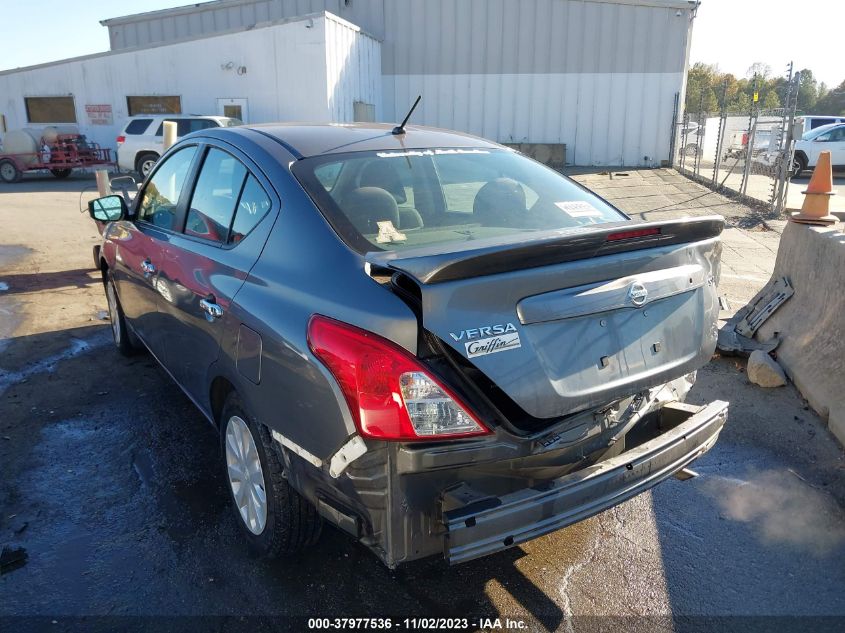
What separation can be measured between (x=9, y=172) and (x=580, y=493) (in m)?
22.4

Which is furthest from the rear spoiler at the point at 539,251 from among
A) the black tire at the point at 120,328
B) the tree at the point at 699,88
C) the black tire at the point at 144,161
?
the tree at the point at 699,88

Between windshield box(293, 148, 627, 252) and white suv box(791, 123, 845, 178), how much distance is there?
771 inches

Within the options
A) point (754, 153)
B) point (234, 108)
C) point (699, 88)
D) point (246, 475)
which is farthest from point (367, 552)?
point (699, 88)

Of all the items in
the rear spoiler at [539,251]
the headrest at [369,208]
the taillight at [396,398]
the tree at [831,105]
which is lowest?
the taillight at [396,398]

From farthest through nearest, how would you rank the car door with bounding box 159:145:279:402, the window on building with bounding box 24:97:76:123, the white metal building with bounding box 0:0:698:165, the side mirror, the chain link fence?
the window on building with bounding box 24:97:76:123, the white metal building with bounding box 0:0:698:165, the chain link fence, the side mirror, the car door with bounding box 159:145:279:402

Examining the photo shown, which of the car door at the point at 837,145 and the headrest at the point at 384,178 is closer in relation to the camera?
the headrest at the point at 384,178

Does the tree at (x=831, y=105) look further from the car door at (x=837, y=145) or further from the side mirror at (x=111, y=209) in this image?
the side mirror at (x=111, y=209)

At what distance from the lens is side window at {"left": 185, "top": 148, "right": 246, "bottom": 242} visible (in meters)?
3.10

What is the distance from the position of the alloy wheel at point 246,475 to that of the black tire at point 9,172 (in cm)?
2062

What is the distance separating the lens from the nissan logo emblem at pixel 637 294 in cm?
241

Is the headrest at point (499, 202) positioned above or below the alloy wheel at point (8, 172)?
above

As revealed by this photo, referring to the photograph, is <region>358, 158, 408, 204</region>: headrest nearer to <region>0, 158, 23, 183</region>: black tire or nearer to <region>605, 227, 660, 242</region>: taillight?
<region>605, 227, 660, 242</region>: taillight

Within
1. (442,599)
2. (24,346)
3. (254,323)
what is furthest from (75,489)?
(24,346)

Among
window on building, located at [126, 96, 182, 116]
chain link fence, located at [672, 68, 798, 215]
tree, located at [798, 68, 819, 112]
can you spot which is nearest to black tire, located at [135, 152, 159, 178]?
window on building, located at [126, 96, 182, 116]
